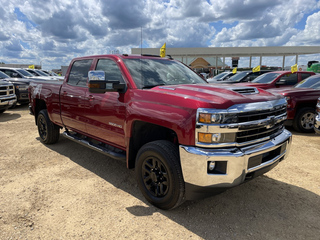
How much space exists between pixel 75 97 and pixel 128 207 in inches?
86.7

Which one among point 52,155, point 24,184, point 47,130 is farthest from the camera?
point 47,130

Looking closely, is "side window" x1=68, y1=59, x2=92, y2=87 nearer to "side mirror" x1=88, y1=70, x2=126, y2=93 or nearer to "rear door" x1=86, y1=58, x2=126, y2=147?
"rear door" x1=86, y1=58, x2=126, y2=147

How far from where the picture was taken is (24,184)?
3.64 metres

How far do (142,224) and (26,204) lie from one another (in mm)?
1565

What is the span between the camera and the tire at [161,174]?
260cm

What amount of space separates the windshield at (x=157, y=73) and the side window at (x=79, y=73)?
39.1 inches

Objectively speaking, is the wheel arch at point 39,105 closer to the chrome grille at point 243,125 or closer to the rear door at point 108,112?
the rear door at point 108,112

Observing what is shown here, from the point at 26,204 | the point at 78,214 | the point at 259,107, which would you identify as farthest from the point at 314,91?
the point at 26,204

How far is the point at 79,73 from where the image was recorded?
441 cm

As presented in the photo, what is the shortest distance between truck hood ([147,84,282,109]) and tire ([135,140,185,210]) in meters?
0.53

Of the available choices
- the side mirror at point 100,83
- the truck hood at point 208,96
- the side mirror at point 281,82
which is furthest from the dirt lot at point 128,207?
the side mirror at point 281,82

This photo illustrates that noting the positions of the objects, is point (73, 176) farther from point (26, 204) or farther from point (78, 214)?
point (78, 214)

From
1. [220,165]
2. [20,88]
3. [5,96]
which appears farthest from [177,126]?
[20,88]

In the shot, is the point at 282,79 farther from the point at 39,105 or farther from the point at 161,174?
the point at 39,105
